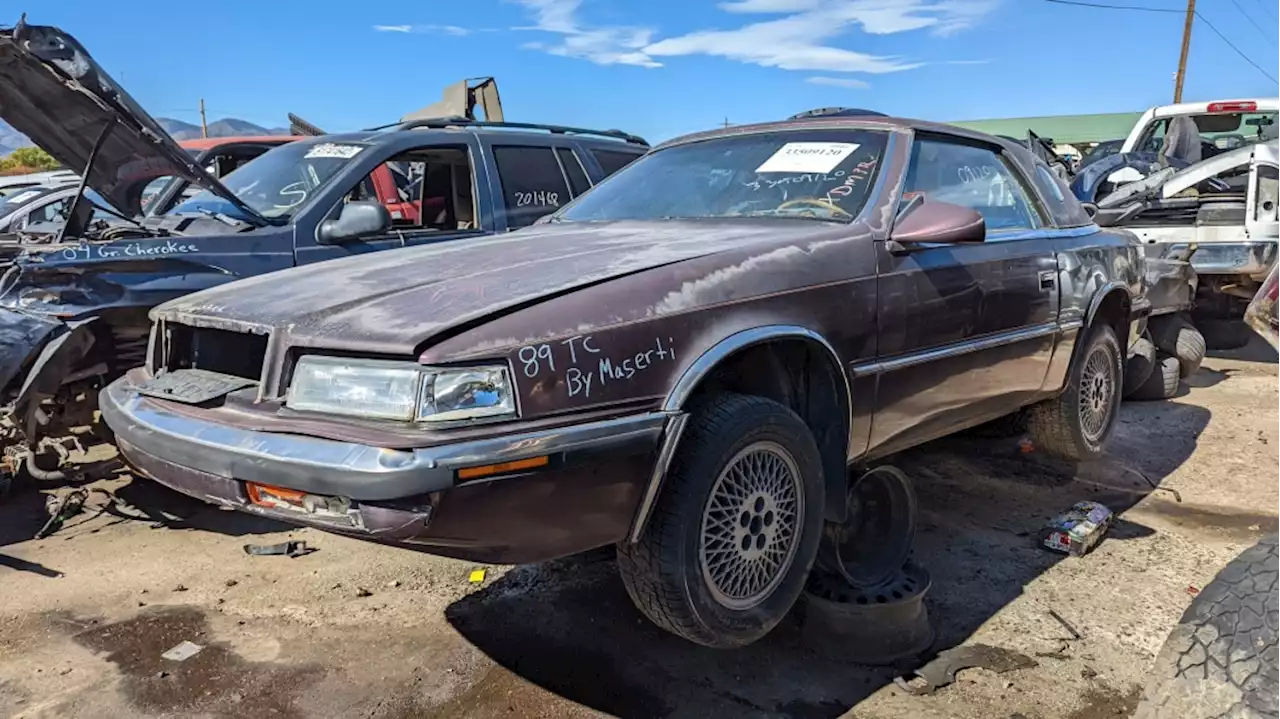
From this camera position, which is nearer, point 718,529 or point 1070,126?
point 718,529

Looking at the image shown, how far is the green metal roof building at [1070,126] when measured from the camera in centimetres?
3884

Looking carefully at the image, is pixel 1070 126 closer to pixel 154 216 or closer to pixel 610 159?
pixel 610 159

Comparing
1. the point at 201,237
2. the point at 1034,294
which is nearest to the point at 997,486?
the point at 1034,294

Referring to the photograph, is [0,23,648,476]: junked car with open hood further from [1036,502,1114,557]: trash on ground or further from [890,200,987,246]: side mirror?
[1036,502,1114,557]: trash on ground

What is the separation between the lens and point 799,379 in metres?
3.08

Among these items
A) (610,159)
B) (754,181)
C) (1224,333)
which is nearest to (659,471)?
(754,181)

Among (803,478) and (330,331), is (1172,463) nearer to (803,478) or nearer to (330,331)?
(803,478)

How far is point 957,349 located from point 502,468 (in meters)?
2.06

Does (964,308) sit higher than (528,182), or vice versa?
(528,182)

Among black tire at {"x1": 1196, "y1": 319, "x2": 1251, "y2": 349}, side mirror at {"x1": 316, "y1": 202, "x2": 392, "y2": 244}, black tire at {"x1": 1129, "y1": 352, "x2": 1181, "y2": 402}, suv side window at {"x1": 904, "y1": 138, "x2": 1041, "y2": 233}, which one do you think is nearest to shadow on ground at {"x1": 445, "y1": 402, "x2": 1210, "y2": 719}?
suv side window at {"x1": 904, "y1": 138, "x2": 1041, "y2": 233}

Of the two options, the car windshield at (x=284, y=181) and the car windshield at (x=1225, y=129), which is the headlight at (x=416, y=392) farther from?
the car windshield at (x=1225, y=129)

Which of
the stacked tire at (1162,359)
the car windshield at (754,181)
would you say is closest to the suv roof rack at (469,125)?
the car windshield at (754,181)

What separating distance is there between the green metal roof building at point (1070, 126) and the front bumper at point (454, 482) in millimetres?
39397

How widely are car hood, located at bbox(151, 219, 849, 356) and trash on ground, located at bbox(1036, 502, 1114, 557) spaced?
1.73 metres
